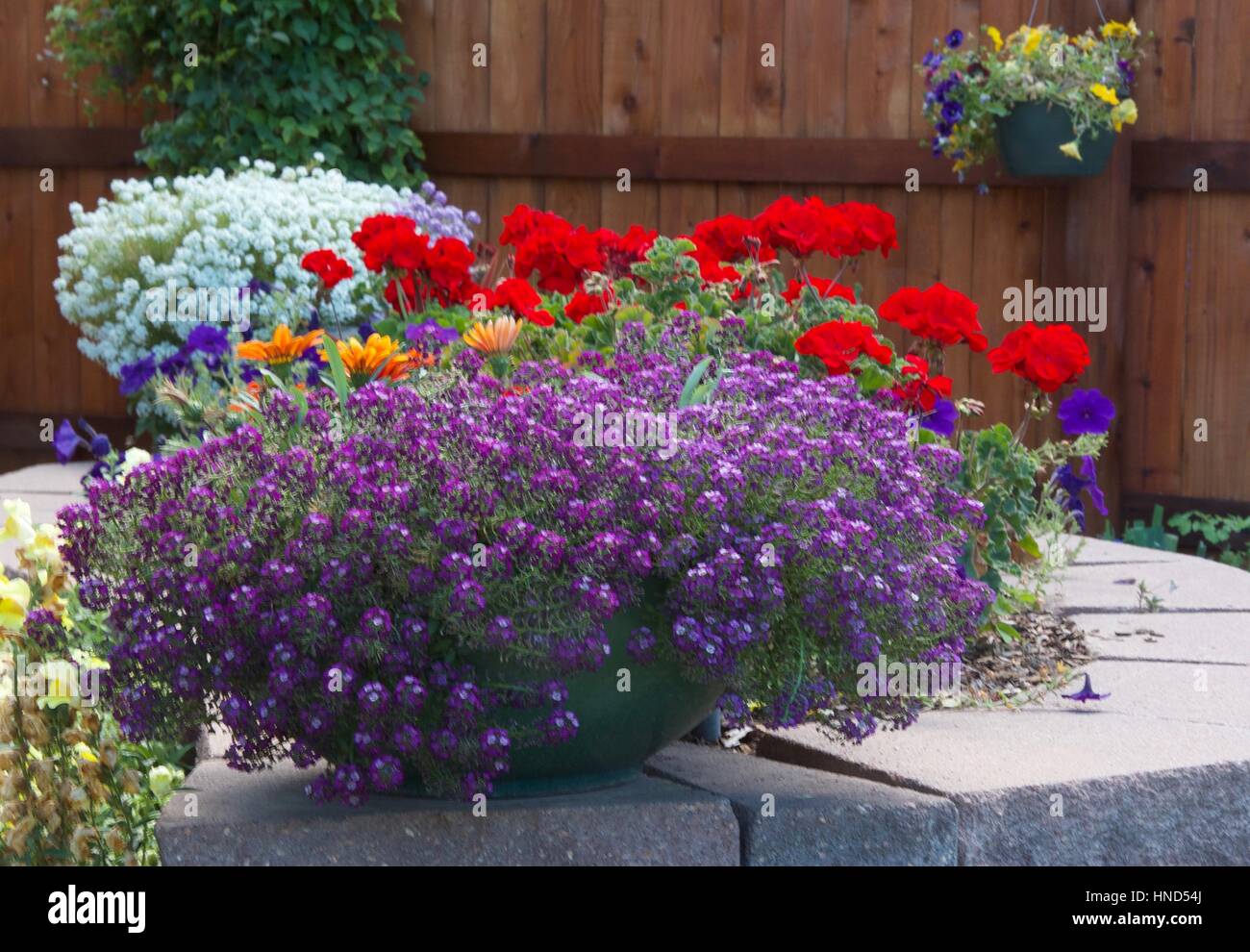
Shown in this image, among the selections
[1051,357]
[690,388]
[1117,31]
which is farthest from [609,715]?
[1117,31]

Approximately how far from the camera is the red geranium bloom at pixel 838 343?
2.34m

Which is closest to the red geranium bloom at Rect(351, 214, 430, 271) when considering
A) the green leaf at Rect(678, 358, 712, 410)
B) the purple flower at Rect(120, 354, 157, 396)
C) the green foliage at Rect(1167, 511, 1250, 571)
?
the purple flower at Rect(120, 354, 157, 396)

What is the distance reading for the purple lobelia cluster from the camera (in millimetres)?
1596

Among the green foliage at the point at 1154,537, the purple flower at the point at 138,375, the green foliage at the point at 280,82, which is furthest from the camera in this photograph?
the green foliage at the point at 280,82

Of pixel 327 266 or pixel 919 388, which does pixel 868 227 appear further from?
pixel 327 266

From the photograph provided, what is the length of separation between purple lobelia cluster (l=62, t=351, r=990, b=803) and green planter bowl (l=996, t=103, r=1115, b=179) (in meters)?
3.17

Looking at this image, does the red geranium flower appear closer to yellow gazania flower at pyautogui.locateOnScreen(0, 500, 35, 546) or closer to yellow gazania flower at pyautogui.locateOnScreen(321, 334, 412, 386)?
yellow gazania flower at pyautogui.locateOnScreen(321, 334, 412, 386)

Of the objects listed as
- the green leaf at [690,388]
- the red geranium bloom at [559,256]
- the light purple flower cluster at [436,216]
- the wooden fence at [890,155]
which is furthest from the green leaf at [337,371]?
the wooden fence at [890,155]

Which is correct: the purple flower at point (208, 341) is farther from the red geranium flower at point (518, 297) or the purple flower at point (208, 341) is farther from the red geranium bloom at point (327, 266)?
the red geranium flower at point (518, 297)

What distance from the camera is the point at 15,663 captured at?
2180 millimetres

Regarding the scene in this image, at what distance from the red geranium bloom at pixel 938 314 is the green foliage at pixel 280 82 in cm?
330

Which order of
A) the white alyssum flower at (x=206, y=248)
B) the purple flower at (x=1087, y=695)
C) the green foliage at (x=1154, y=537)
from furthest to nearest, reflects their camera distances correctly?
1. the green foliage at (x=1154, y=537)
2. the white alyssum flower at (x=206, y=248)
3. the purple flower at (x=1087, y=695)
